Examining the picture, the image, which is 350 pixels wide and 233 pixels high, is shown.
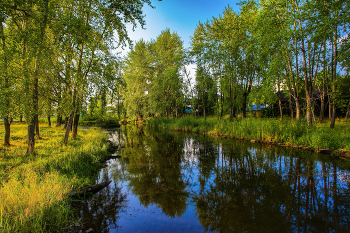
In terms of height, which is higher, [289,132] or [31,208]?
[289,132]

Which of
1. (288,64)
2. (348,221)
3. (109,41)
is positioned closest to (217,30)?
(288,64)

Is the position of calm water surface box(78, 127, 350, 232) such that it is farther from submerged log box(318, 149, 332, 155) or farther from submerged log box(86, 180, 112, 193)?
submerged log box(318, 149, 332, 155)

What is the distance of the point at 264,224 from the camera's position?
406 centimetres

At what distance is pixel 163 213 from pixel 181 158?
18.1 feet

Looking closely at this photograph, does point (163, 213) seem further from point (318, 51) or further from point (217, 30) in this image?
point (217, 30)

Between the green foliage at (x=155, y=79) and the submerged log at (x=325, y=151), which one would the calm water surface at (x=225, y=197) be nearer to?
the submerged log at (x=325, y=151)

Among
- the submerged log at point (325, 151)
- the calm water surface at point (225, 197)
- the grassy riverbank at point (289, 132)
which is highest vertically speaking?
the grassy riverbank at point (289, 132)

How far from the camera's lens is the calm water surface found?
4145mm

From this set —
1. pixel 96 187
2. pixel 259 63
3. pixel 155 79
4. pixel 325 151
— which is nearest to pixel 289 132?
pixel 325 151

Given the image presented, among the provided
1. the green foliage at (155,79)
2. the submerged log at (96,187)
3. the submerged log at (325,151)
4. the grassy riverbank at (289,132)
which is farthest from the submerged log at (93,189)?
the green foliage at (155,79)

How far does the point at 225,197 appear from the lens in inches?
211

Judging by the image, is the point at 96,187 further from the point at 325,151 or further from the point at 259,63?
the point at 259,63

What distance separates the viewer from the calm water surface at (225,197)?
13.6ft

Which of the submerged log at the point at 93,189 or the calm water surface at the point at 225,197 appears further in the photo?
the submerged log at the point at 93,189
